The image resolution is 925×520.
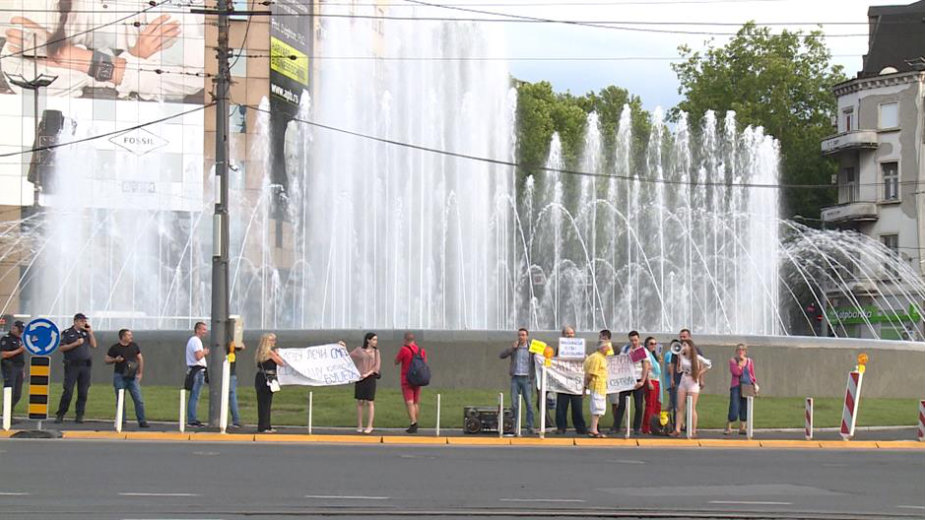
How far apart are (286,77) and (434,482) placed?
65.8 metres

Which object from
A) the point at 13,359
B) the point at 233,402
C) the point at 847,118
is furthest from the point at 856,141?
the point at 13,359

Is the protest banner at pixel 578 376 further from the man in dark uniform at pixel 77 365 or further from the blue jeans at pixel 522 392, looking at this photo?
the man in dark uniform at pixel 77 365

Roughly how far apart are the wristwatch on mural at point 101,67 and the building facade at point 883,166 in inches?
1482

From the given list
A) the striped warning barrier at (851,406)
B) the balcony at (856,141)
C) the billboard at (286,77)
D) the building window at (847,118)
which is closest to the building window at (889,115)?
the balcony at (856,141)

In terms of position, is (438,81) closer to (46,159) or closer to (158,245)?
(158,245)

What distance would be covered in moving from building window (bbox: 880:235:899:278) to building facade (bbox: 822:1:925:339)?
0.05 m

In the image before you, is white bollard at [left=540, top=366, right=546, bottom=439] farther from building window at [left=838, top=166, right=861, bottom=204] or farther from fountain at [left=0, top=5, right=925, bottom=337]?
building window at [left=838, top=166, right=861, bottom=204]

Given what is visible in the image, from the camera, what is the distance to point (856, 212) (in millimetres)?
69562

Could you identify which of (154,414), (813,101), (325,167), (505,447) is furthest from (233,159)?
(505,447)

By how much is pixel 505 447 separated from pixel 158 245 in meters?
50.9

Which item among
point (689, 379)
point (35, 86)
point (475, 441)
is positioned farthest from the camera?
point (35, 86)

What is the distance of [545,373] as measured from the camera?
75.6 feet

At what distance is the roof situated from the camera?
70125 mm

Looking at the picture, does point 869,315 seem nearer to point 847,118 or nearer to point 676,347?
point 847,118
